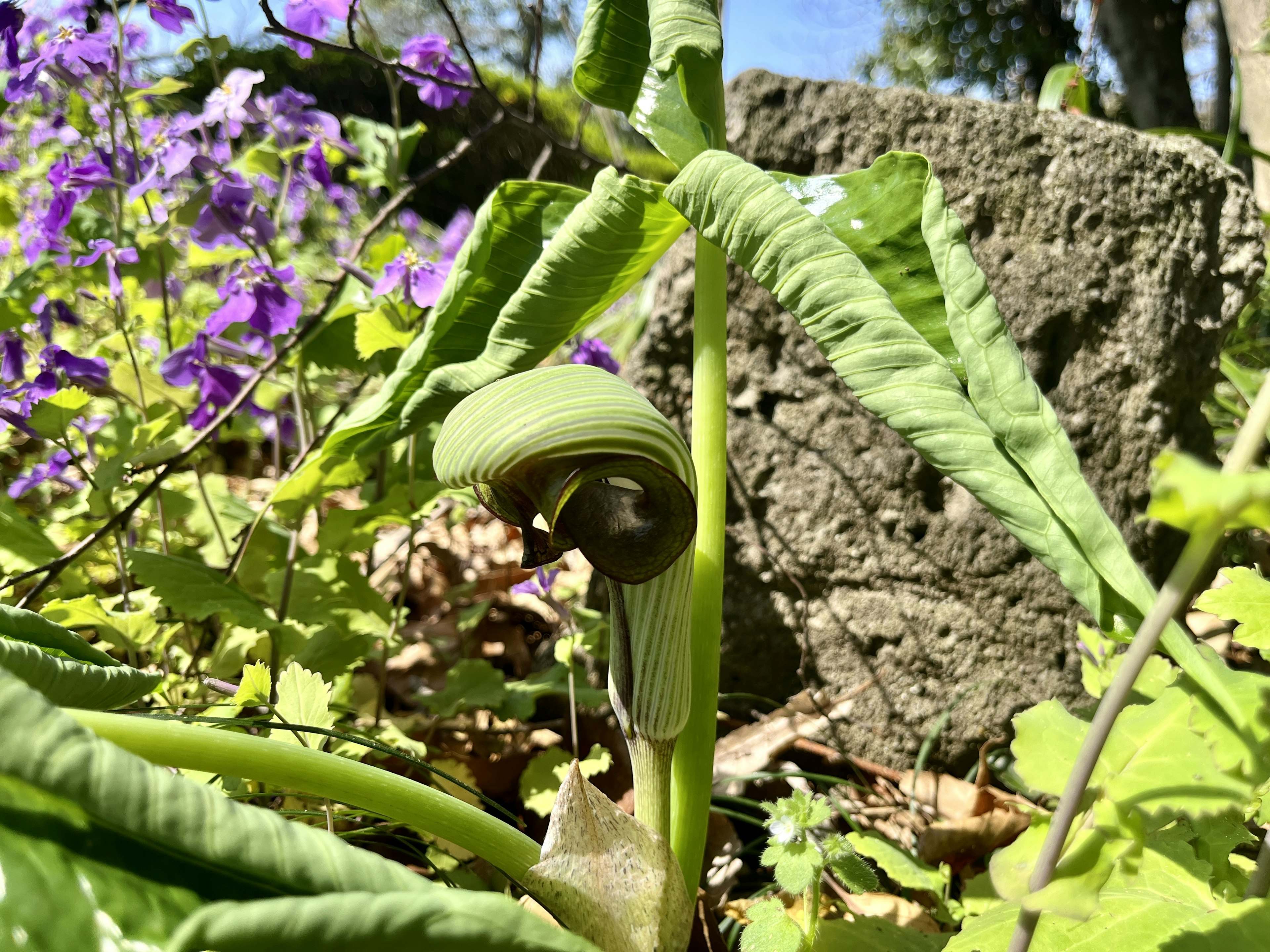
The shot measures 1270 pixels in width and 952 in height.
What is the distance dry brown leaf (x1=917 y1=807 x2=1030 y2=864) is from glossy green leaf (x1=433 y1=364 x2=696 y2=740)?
0.66m

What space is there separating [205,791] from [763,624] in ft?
4.40

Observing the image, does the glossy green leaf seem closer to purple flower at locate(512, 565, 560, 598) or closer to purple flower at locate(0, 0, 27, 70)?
purple flower at locate(512, 565, 560, 598)

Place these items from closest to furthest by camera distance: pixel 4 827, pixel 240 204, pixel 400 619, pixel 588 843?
1. pixel 4 827
2. pixel 588 843
3. pixel 400 619
4. pixel 240 204

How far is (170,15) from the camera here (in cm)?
165

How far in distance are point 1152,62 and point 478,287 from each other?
6958mm

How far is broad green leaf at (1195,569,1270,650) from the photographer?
32.6 inches

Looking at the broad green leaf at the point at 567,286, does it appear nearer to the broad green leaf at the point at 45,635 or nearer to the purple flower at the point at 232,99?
the broad green leaf at the point at 45,635

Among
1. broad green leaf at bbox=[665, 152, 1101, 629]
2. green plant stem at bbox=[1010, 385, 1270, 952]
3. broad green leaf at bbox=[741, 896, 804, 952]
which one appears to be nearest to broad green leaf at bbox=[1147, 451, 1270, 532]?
green plant stem at bbox=[1010, 385, 1270, 952]

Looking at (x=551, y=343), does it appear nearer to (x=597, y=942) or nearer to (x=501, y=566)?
(x=597, y=942)

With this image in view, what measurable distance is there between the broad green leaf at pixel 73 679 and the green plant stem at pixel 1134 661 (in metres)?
0.82

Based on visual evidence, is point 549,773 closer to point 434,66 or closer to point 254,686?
point 254,686

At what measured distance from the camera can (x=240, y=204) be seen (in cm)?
173

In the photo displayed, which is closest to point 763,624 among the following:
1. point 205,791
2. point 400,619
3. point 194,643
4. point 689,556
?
point 400,619

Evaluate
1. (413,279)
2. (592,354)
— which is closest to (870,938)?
(592,354)
